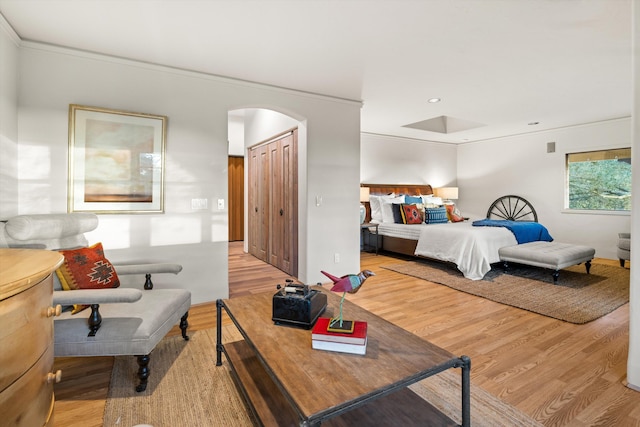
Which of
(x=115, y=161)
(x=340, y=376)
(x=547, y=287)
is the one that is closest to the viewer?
(x=340, y=376)

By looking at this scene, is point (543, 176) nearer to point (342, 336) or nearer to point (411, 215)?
point (411, 215)

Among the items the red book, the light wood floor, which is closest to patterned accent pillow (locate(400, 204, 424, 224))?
the light wood floor

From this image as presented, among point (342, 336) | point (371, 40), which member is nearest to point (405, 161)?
point (371, 40)

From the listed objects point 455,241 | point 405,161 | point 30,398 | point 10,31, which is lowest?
point 30,398

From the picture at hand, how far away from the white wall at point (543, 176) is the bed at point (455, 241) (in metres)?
0.39

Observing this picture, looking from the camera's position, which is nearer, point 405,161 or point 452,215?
point 452,215

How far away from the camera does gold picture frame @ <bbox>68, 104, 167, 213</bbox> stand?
2.81 m

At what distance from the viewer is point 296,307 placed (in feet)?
5.53

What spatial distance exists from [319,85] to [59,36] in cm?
236

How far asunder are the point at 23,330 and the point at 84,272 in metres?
1.16

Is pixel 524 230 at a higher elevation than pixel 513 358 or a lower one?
higher

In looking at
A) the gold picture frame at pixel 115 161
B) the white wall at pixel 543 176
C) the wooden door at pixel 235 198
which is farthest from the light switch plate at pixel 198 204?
the white wall at pixel 543 176

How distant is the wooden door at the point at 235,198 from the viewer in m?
8.20

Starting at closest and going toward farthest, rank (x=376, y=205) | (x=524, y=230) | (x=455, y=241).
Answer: (x=455, y=241)
(x=524, y=230)
(x=376, y=205)
